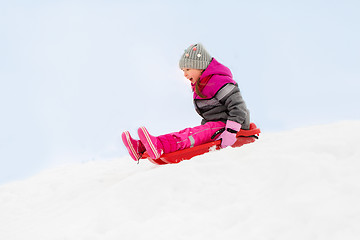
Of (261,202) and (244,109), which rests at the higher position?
(244,109)

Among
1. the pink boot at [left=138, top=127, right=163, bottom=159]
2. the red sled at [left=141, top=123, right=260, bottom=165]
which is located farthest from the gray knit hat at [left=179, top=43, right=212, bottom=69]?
the pink boot at [left=138, top=127, right=163, bottom=159]

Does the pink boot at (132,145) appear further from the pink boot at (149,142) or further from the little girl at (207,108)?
the pink boot at (149,142)

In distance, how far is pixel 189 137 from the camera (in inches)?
132

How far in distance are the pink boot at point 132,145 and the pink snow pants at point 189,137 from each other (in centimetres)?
26

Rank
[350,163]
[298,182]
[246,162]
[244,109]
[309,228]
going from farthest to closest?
[244,109], [246,162], [350,163], [298,182], [309,228]

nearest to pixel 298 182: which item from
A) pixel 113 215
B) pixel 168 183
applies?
pixel 168 183

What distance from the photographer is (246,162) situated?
2.64 m

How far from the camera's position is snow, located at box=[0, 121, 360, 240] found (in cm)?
191

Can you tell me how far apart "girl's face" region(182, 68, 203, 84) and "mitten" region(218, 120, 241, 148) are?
591mm

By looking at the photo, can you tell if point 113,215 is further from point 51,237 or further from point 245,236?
point 245,236

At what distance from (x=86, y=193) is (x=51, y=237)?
903 mm

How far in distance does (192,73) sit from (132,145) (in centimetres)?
96

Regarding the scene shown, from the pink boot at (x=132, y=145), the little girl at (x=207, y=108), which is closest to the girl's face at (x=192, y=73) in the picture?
the little girl at (x=207, y=108)

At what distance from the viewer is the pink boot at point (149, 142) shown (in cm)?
304
